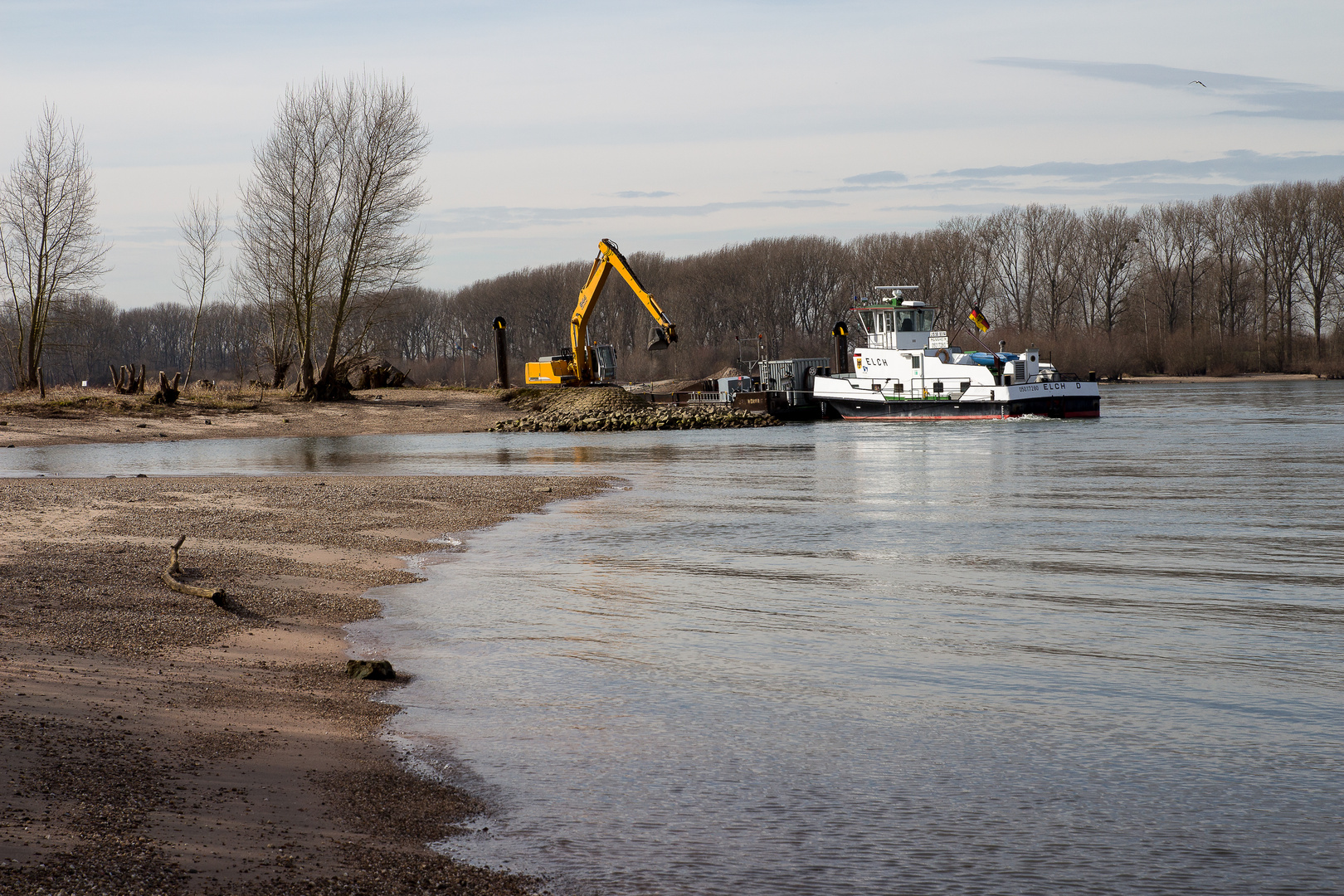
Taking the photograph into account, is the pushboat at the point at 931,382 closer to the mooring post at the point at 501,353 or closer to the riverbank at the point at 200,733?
the mooring post at the point at 501,353

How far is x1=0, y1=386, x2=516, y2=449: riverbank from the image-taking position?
128 ft

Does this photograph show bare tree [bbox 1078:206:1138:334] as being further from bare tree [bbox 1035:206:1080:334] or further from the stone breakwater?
the stone breakwater

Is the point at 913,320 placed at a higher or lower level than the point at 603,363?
higher

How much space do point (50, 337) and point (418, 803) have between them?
51318 millimetres

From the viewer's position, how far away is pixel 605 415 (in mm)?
49000

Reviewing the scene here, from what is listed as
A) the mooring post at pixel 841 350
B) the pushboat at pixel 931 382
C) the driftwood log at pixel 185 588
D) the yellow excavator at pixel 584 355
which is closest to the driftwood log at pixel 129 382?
the yellow excavator at pixel 584 355

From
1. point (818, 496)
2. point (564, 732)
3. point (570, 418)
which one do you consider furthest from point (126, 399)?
point (564, 732)

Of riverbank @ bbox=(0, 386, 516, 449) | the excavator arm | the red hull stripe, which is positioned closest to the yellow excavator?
the excavator arm

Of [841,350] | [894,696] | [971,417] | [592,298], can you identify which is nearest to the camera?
[894,696]

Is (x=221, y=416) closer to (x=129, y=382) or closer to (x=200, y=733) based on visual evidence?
(x=129, y=382)

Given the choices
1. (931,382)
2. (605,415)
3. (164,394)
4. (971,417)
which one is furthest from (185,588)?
(931,382)

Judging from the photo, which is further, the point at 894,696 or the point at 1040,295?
the point at 1040,295

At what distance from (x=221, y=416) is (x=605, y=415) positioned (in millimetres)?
16267

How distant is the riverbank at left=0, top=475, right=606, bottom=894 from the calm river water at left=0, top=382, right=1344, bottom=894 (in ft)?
1.46
